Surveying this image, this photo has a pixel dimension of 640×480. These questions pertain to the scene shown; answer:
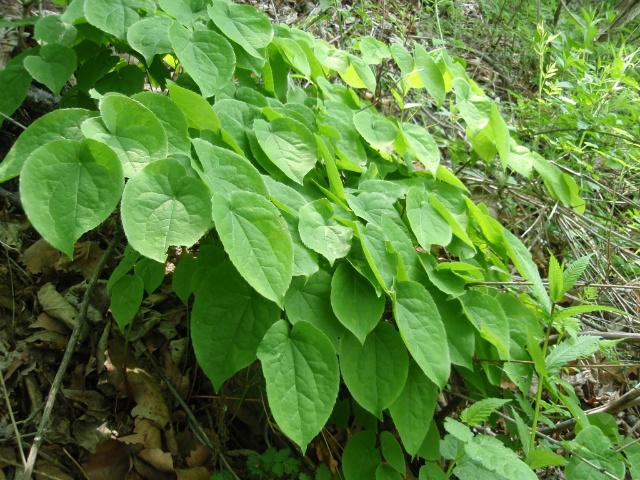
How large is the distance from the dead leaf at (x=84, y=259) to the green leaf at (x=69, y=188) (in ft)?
3.63

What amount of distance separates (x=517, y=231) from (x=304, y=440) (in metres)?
2.33

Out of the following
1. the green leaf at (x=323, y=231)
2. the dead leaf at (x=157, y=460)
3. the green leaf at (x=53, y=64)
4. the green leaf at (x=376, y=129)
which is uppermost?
the green leaf at (x=376, y=129)

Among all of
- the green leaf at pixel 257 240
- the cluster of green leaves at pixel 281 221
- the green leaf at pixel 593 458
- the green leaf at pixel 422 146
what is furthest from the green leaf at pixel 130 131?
the green leaf at pixel 593 458

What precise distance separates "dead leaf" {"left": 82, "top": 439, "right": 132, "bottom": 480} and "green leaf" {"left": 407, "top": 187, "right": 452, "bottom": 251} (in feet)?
3.74

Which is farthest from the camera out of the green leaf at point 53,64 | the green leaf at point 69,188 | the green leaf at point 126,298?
the green leaf at point 126,298

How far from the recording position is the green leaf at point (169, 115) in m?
0.98

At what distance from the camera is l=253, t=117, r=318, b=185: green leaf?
3.93 feet

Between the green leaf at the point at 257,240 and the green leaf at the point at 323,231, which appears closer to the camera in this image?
the green leaf at the point at 257,240

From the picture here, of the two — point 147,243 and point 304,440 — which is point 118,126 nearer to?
point 147,243

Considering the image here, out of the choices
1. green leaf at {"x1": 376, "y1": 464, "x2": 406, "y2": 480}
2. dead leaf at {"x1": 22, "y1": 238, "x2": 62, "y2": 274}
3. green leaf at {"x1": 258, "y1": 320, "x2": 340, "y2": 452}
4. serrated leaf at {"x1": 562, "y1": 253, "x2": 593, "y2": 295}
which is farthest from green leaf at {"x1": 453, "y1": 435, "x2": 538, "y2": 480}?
dead leaf at {"x1": 22, "y1": 238, "x2": 62, "y2": 274}

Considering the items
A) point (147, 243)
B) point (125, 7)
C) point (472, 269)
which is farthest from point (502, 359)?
point (125, 7)

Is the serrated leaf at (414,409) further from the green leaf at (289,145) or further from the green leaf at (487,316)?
the green leaf at (289,145)

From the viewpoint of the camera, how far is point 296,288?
1088mm

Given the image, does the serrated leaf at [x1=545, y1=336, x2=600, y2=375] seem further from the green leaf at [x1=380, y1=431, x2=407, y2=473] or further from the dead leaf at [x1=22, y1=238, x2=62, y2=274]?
the dead leaf at [x1=22, y1=238, x2=62, y2=274]
